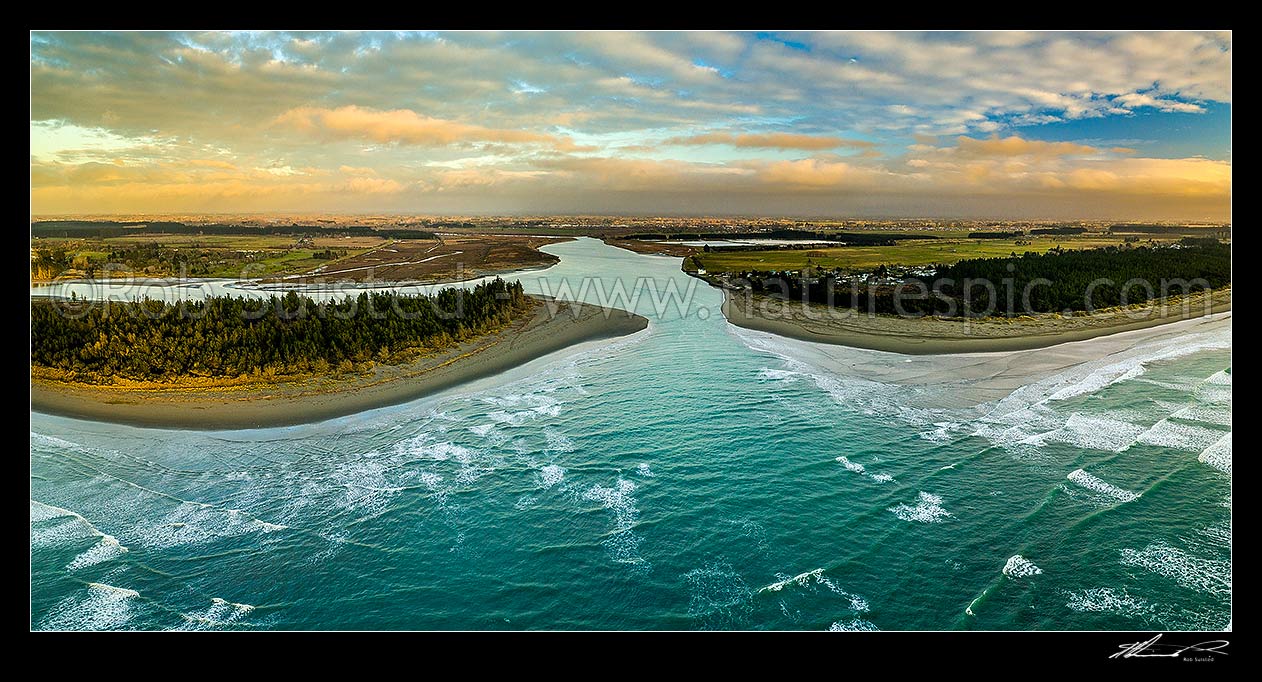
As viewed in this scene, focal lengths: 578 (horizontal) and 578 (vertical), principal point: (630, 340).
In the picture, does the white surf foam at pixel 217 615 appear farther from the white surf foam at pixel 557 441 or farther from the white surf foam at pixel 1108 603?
the white surf foam at pixel 1108 603

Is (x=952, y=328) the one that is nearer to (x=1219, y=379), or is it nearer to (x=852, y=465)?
(x=1219, y=379)

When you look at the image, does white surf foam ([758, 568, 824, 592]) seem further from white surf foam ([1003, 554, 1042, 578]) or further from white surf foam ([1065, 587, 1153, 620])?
white surf foam ([1065, 587, 1153, 620])

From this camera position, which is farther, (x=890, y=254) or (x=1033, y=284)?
(x=890, y=254)

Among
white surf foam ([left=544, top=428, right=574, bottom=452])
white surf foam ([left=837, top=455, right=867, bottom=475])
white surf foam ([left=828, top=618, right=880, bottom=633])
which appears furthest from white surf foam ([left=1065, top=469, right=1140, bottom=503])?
white surf foam ([left=544, top=428, right=574, bottom=452])

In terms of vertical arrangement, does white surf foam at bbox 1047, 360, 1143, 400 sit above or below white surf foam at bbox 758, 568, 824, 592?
above

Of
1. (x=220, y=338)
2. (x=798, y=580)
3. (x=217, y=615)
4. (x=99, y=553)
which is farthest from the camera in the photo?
(x=220, y=338)

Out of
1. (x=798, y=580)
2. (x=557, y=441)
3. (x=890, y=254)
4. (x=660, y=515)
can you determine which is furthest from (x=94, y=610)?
(x=890, y=254)

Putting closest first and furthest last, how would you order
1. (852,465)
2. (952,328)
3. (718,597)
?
(718,597) < (852,465) < (952,328)
